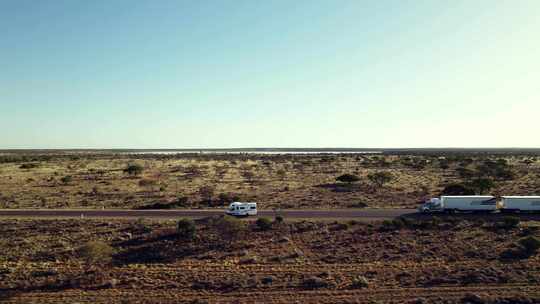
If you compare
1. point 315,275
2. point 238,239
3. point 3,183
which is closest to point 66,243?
point 238,239

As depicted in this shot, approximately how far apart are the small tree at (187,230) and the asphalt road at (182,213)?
6939mm

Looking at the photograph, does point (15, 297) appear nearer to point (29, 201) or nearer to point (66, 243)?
point (66, 243)

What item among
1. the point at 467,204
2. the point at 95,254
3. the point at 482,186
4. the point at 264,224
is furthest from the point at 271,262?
the point at 482,186

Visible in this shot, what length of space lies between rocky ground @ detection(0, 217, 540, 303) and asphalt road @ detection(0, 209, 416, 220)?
3.66 meters

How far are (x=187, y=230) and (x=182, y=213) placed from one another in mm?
10183

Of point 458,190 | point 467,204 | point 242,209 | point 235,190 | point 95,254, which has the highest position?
point 458,190

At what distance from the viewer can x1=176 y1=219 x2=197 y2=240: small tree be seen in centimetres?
3681

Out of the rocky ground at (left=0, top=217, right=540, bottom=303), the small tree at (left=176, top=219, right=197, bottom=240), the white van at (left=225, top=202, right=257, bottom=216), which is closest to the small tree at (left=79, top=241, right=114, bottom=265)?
the rocky ground at (left=0, top=217, right=540, bottom=303)

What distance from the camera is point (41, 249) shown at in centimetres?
3412

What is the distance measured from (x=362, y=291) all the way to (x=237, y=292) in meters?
→ 8.44

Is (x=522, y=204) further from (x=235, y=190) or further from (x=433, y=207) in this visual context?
(x=235, y=190)

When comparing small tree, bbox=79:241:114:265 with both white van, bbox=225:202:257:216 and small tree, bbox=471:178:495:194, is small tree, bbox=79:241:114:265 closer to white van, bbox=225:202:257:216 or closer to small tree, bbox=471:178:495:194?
white van, bbox=225:202:257:216

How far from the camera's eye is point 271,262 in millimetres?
31344

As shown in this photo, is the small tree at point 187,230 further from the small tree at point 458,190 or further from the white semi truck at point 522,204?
the small tree at point 458,190
